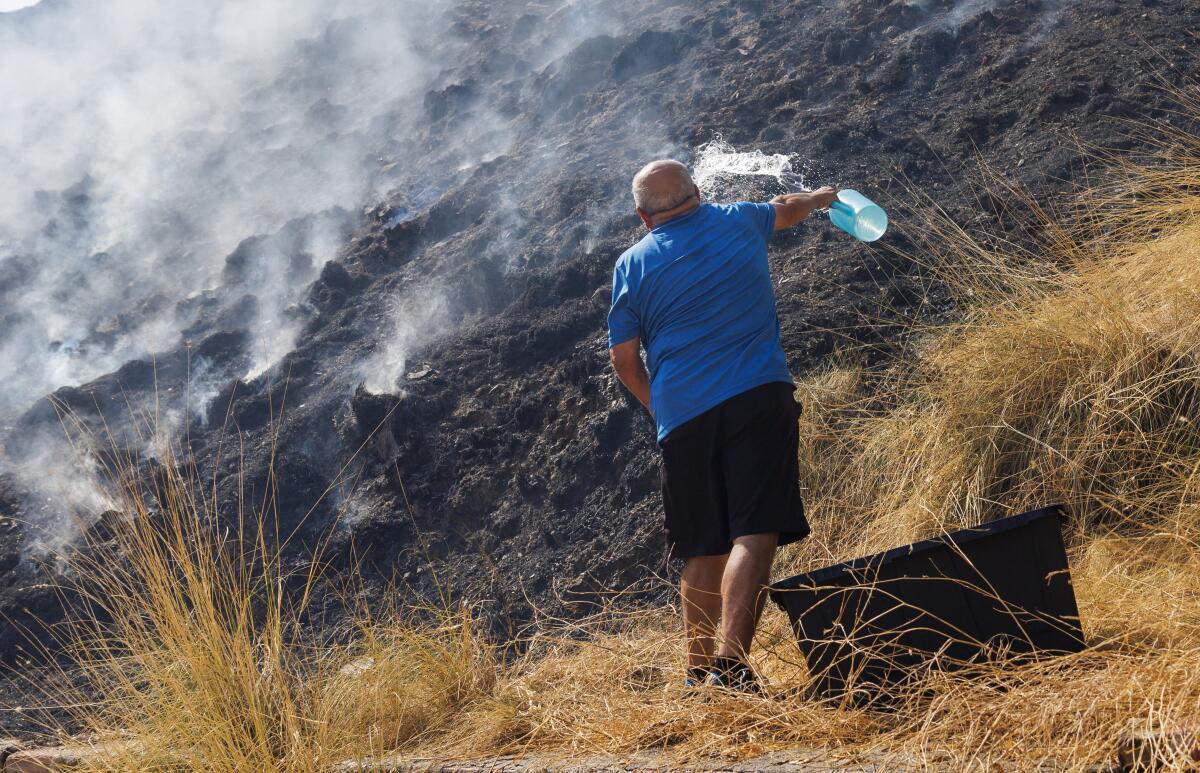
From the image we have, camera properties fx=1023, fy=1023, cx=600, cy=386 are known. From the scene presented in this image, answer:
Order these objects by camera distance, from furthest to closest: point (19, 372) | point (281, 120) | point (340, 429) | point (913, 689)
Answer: point (281, 120)
point (19, 372)
point (340, 429)
point (913, 689)

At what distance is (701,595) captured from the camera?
8.86ft

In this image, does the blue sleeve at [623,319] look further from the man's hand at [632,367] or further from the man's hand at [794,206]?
the man's hand at [794,206]

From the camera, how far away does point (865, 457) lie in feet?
13.6

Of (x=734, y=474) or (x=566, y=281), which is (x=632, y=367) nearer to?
(x=734, y=474)

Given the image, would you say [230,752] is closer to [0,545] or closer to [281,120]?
[0,545]

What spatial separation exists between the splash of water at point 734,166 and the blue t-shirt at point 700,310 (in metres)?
4.47

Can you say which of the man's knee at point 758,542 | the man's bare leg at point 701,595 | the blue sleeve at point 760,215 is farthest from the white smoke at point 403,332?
the man's knee at point 758,542

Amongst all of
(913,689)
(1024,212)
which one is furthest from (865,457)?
(1024,212)

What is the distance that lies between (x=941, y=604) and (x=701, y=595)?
0.66 metres

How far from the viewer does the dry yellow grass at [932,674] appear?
6.61 feet

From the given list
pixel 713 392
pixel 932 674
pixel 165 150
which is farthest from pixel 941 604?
pixel 165 150

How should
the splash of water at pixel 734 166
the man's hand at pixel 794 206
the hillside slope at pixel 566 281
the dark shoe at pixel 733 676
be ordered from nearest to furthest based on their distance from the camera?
the dark shoe at pixel 733 676
the man's hand at pixel 794 206
the hillside slope at pixel 566 281
the splash of water at pixel 734 166

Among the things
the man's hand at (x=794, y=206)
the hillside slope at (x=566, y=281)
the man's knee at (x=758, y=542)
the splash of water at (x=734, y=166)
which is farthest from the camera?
→ the splash of water at (x=734, y=166)

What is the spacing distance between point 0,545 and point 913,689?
791 centimetres
